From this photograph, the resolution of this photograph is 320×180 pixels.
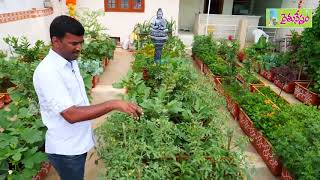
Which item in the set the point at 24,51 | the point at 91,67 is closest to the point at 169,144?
the point at 91,67

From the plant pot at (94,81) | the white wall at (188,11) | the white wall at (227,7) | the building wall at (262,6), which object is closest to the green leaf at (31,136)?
the plant pot at (94,81)

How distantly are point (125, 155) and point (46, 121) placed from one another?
1.99ft

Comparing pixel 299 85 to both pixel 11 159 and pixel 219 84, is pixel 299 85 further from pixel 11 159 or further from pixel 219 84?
pixel 11 159

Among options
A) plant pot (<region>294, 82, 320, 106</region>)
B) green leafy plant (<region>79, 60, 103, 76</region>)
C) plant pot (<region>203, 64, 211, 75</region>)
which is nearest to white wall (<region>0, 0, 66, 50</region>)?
green leafy plant (<region>79, 60, 103, 76</region>)

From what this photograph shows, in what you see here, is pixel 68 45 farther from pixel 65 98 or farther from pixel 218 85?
pixel 218 85

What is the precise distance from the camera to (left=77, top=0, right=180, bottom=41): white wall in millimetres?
9461

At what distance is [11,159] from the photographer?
2395mm

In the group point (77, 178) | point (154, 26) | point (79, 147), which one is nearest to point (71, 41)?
point (79, 147)

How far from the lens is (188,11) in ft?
38.0

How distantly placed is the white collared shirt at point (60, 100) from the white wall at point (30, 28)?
4.59 m

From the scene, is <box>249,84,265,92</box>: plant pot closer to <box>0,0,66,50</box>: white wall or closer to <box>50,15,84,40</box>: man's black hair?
<box>50,15,84,40</box>: man's black hair

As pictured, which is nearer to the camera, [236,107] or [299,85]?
[236,107]

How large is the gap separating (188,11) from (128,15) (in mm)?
3131

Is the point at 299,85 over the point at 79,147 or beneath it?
beneath
